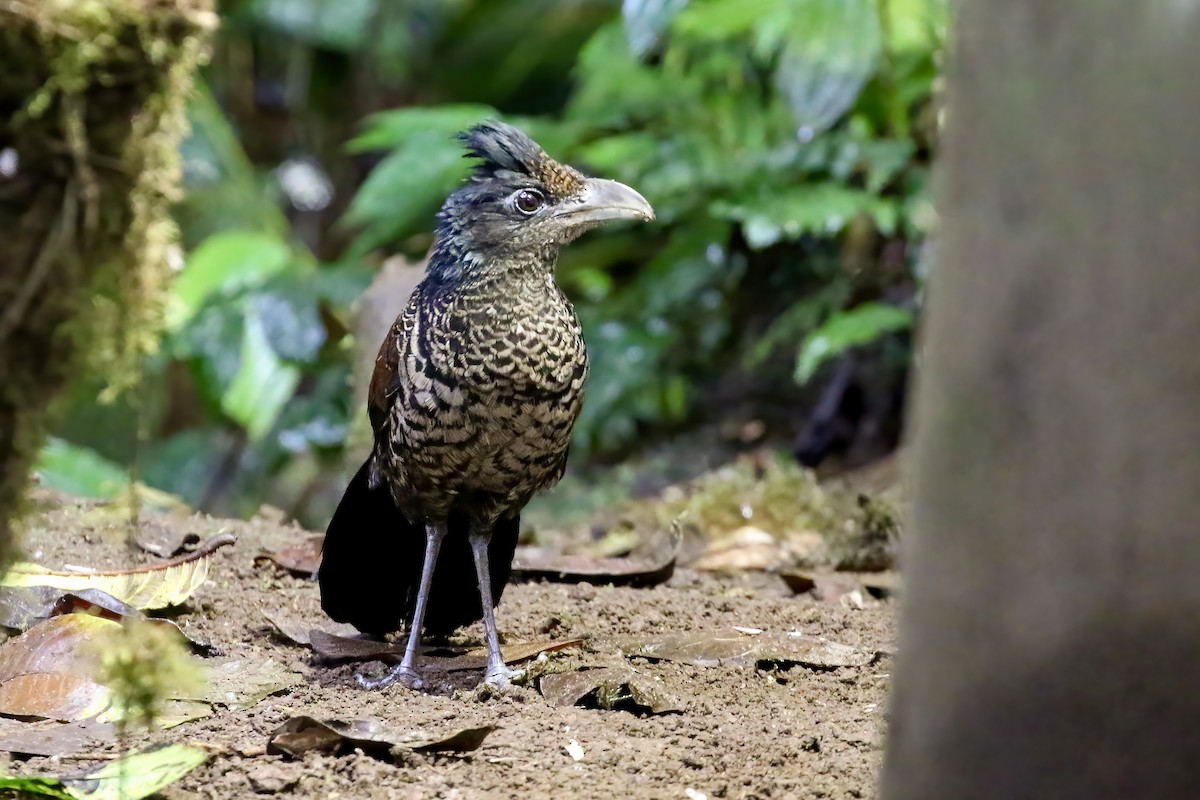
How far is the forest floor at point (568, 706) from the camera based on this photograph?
241cm

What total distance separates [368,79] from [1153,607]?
10.8 metres

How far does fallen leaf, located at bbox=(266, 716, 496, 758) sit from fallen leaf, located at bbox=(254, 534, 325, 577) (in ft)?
5.38

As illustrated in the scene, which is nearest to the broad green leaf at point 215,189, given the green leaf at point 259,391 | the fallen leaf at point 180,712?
the green leaf at point 259,391

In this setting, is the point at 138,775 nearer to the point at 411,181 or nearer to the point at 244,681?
the point at 244,681

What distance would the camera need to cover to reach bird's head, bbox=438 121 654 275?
11.2ft

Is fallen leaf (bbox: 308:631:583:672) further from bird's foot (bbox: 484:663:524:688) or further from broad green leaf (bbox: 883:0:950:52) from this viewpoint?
broad green leaf (bbox: 883:0:950:52)

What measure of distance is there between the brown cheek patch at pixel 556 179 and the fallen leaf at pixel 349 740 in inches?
60.0

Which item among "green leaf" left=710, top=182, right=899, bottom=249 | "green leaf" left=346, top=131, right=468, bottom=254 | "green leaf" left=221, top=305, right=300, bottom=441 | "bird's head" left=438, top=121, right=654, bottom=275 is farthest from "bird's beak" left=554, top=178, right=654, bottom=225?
"green leaf" left=221, top=305, right=300, bottom=441

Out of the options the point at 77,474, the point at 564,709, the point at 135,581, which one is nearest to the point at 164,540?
the point at 135,581

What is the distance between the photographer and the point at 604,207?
343cm

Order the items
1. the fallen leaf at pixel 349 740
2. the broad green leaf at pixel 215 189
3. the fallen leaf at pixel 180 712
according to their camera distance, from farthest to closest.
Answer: the broad green leaf at pixel 215 189
the fallen leaf at pixel 180 712
the fallen leaf at pixel 349 740

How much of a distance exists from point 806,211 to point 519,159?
2.51 metres

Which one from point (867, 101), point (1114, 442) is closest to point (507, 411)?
point (1114, 442)

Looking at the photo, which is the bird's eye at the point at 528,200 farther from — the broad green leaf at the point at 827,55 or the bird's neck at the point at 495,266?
the broad green leaf at the point at 827,55
